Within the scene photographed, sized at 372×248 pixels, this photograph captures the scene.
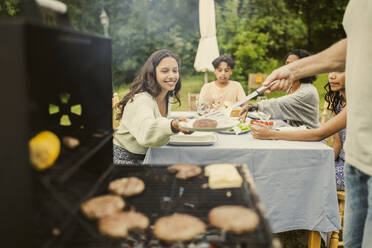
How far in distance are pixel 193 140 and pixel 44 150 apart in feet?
5.72

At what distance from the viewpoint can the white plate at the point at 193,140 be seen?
2.89 metres

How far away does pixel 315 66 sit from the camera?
7.43 feet

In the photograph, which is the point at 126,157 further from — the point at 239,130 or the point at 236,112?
the point at 236,112

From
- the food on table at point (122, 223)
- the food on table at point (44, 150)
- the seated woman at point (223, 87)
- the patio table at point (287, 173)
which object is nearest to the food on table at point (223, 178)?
the food on table at point (122, 223)

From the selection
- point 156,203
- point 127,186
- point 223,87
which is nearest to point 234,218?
point 156,203

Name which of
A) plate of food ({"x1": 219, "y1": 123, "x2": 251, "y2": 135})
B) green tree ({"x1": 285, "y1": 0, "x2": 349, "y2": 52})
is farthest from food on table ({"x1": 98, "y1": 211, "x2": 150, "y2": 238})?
green tree ({"x1": 285, "y1": 0, "x2": 349, "y2": 52})

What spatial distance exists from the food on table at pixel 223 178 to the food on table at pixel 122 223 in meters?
0.47

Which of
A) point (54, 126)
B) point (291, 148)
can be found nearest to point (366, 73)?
point (291, 148)

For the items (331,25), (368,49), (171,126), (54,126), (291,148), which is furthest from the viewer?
(331,25)

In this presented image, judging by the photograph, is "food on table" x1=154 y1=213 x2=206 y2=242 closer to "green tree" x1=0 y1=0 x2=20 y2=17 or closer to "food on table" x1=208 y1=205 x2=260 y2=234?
"food on table" x1=208 y1=205 x2=260 y2=234

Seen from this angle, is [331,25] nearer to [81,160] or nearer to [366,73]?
[366,73]

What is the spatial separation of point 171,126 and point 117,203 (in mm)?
963

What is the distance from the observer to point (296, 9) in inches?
624

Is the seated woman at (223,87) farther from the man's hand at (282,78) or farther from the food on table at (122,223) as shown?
the food on table at (122,223)
